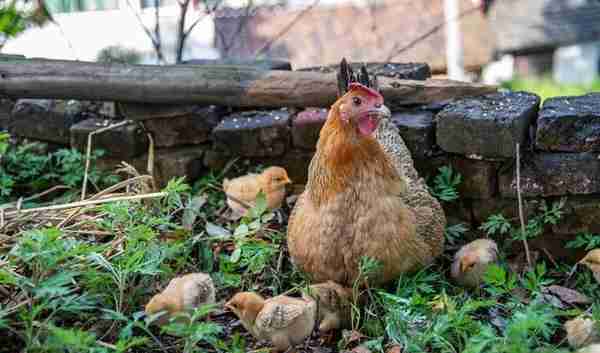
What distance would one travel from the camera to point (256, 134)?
422 centimetres

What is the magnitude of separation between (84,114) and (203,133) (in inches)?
31.3

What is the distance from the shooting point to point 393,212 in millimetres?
3348

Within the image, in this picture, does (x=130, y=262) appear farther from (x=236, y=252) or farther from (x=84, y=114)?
(x=84, y=114)

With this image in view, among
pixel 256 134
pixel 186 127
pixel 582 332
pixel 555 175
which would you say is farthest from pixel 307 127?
pixel 582 332

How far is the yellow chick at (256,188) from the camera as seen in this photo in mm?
4004

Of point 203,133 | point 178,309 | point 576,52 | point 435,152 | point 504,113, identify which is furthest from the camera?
point 576,52

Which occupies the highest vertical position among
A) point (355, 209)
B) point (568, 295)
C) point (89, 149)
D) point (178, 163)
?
point (89, 149)

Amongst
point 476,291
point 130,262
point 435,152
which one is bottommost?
point 476,291

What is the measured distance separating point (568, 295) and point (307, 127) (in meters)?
1.54

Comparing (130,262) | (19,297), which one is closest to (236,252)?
(130,262)

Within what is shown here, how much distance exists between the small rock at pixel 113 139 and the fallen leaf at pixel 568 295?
7.61 feet

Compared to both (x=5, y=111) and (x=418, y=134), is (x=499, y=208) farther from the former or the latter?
(x=5, y=111)

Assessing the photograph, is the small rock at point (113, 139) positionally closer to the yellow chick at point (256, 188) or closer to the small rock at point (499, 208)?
the yellow chick at point (256, 188)

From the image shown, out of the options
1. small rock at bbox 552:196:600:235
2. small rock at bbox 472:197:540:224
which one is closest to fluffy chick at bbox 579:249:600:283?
small rock at bbox 552:196:600:235
